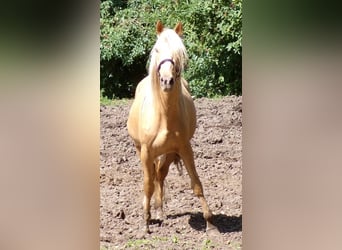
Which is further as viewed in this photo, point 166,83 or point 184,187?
point 184,187

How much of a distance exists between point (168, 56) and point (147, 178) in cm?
59

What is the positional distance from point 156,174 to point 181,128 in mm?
253

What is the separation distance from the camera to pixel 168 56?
257 cm

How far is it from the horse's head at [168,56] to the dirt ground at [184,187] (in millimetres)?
209

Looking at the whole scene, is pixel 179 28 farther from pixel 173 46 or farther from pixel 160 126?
pixel 160 126

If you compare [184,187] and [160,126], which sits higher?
[160,126]

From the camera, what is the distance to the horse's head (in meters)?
2.57

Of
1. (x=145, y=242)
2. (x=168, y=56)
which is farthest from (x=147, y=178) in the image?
(x=168, y=56)

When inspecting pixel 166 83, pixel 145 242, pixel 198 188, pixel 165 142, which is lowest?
pixel 145 242

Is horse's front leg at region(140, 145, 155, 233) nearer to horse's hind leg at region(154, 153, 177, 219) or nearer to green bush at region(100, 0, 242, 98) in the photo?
horse's hind leg at region(154, 153, 177, 219)

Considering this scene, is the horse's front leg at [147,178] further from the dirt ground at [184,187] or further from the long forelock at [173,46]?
the long forelock at [173,46]
